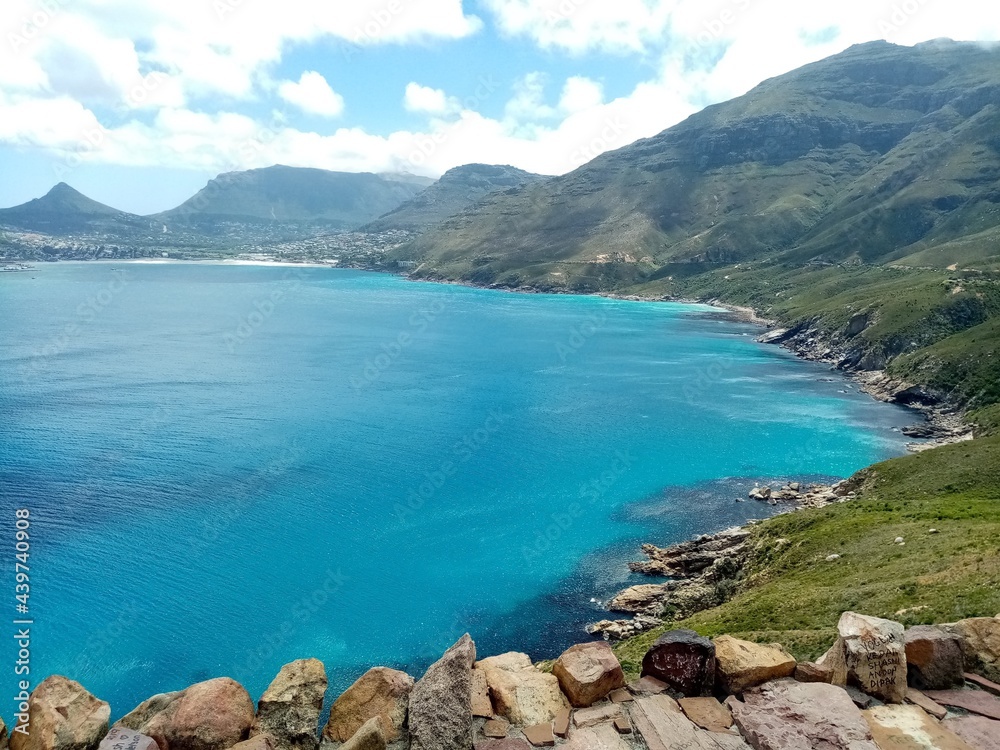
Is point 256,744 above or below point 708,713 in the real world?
above

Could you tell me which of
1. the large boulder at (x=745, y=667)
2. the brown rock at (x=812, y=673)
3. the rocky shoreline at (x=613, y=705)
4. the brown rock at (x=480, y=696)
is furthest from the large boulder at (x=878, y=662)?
the brown rock at (x=480, y=696)

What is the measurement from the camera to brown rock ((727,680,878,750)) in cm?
1322

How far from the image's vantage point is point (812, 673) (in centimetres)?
1538

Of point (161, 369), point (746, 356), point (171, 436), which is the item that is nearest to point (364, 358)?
point (161, 369)

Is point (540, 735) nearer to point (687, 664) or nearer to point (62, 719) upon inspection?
point (687, 664)

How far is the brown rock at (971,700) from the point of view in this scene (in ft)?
47.3

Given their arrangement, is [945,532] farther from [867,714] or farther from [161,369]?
[161,369]

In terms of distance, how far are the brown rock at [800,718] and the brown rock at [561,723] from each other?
12.9ft

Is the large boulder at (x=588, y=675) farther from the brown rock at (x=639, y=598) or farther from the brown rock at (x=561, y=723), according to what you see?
the brown rock at (x=639, y=598)

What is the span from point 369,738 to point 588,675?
547cm

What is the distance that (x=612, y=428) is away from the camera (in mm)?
106938

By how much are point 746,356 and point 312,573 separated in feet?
475

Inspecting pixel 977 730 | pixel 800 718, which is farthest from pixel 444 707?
pixel 977 730

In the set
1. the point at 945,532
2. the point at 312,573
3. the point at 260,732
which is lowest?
the point at 312,573
